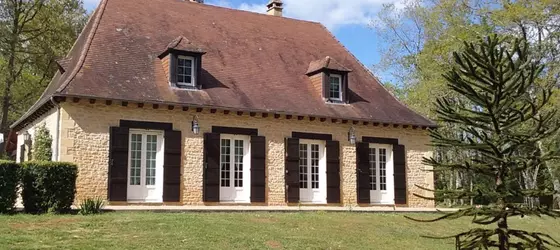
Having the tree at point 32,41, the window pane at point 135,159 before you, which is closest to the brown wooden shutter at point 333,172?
the window pane at point 135,159

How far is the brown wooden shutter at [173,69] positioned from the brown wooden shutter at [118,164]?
2.13 m

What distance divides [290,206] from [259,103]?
3262 mm

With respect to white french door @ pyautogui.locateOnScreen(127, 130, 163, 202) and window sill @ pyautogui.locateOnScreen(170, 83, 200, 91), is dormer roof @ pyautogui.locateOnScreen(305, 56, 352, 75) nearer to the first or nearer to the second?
window sill @ pyautogui.locateOnScreen(170, 83, 200, 91)

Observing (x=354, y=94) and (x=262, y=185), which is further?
(x=354, y=94)

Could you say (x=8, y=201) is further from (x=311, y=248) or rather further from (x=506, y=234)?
(x=506, y=234)

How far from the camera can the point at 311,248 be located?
10734mm

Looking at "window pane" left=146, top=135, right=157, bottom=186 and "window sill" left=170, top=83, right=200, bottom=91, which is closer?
"window pane" left=146, top=135, right=157, bottom=186

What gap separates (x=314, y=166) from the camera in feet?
62.0

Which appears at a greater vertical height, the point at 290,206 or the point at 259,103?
the point at 259,103

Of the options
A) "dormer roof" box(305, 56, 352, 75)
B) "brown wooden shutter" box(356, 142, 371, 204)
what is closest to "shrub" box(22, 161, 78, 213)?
"brown wooden shutter" box(356, 142, 371, 204)

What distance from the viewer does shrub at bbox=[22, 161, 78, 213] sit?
12.9 m

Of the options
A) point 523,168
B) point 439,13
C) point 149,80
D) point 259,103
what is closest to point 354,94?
point 259,103

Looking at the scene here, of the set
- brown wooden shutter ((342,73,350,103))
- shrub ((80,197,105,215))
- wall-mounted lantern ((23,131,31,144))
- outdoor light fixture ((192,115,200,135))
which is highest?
brown wooden shutter ((342,73,350,103))

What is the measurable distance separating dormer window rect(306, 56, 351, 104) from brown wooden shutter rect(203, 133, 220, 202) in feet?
14.4
